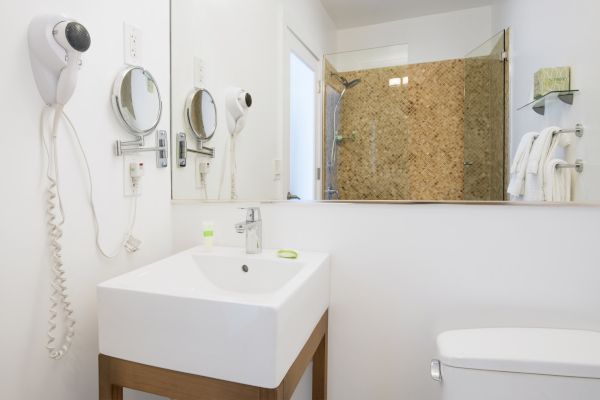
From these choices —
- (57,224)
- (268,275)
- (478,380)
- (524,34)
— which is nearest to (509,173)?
(524,34)

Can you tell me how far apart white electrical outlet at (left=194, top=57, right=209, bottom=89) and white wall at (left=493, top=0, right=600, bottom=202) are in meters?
1.05

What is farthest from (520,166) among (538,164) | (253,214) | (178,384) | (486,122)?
(178,384)

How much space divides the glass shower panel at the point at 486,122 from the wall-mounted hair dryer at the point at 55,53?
1045 mm

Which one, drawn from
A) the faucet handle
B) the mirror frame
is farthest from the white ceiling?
the faucet handle

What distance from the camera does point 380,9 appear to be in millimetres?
1082

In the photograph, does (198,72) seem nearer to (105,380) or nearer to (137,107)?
(137,107)

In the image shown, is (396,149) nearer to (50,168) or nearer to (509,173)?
(509,173)

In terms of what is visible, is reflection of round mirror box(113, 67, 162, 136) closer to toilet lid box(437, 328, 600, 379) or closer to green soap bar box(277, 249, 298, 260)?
green soap bar box(277, 249, 298, 260)

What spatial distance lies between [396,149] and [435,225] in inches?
10.4

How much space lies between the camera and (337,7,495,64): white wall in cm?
98

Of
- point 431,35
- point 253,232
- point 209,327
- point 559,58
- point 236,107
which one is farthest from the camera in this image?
point 236,107

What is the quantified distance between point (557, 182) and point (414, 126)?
1.34ft

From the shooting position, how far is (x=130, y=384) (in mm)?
808

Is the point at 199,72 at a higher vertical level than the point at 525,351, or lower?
higher
